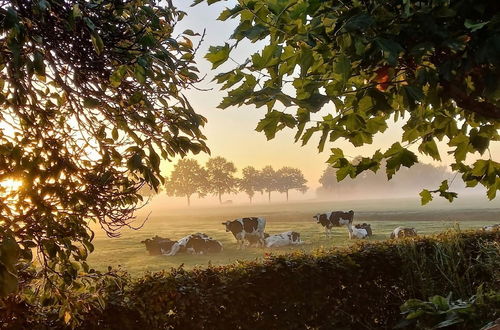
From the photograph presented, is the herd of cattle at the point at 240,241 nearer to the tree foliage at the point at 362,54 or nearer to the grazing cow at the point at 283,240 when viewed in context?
the grazing cow at the point at 283,240

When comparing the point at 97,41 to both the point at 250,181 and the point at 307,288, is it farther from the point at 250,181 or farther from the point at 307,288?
the point at 250,181

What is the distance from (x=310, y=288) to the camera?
21.1 ft

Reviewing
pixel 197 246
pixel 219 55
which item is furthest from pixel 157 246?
pixel 219 55

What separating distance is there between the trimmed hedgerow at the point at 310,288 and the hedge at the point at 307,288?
0.05ft

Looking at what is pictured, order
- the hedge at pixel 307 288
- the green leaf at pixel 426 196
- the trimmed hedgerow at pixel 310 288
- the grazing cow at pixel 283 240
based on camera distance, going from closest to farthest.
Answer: the green leaf at pixel 426 196 < the hedge at pixel 307 288 < the trimmed hedgerow at pixel 310 288 < the grazing cow at pixel 283 240

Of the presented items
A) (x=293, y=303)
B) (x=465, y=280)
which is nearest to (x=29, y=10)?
(x=293, y=303)

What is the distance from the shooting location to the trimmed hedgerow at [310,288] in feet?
16.8

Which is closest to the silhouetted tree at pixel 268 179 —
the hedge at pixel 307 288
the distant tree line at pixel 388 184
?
the distant tree line at pixel 388 184

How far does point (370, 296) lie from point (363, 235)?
21.5m

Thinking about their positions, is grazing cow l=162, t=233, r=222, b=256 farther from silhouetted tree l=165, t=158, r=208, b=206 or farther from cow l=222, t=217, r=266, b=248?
silhouetted tree l=165, t=158, r=208, b=206

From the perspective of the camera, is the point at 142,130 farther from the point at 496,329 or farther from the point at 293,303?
the point at 293,303

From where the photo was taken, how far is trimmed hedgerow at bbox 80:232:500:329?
16.8 ft

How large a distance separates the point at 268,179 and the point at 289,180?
31.5 feet

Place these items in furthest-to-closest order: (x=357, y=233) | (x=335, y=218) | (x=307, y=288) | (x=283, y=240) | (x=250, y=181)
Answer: (x=250, y=181), (x=335, y=218), (x=357, y=233), (x=283, y=240), (x=307, y=288)
